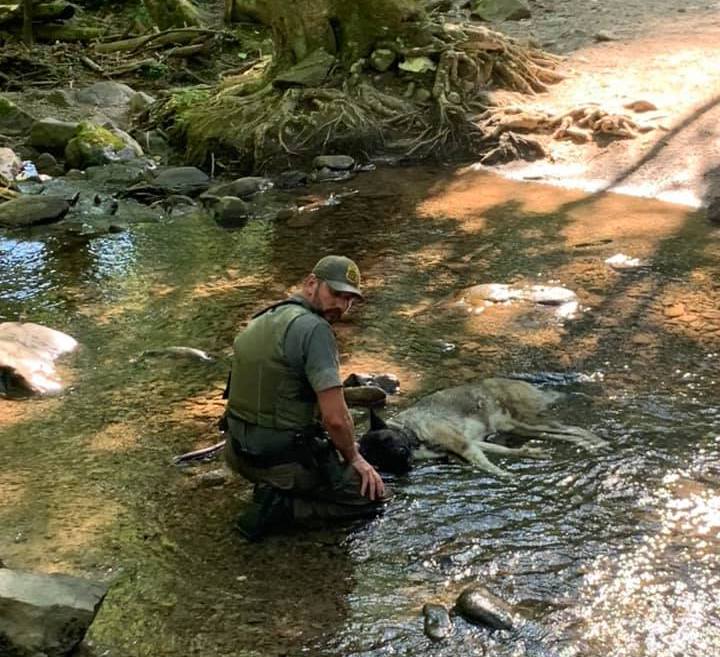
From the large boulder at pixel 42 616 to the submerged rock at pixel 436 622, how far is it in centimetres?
139

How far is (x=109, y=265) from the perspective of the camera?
33.2 ft

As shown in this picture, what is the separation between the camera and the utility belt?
5.02m

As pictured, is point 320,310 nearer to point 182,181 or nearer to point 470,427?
point 470,427

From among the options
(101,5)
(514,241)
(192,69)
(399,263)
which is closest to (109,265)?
(399,263)

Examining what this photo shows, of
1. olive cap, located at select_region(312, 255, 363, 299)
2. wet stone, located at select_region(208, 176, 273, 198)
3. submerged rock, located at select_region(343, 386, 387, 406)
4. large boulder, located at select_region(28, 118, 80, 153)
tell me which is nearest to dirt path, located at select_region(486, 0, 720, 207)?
wet stone, located at select_region(208, 176, 273, 198)

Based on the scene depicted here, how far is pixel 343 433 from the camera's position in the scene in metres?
4.88

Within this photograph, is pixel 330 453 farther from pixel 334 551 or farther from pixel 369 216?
pixel 369 216

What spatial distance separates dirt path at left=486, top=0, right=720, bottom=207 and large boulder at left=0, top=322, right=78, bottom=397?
22.5 feet

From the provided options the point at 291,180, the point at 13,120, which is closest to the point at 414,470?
the point at 291,180

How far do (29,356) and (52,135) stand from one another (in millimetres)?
8994

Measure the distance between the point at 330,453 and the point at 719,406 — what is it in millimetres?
2696

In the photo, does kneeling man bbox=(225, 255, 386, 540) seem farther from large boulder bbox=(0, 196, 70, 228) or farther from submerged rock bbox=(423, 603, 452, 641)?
large boulder bbox=(0, 196, 70, 228)

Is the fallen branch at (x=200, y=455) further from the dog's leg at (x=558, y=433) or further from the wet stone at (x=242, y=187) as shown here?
the wet stone at (x=242, y=187)

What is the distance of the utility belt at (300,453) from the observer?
16.5ft
